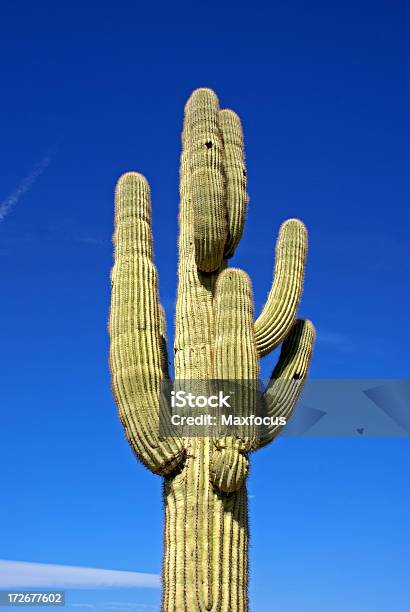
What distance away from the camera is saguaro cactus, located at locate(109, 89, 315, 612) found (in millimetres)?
Result: 7586

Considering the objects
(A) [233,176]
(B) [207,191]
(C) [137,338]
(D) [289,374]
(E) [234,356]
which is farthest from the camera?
(A) [233,176]

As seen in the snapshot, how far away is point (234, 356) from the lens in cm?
786

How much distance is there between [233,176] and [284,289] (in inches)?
51.9

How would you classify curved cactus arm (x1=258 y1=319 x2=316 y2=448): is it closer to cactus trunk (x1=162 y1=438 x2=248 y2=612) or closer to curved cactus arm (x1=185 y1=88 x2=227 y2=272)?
cactus trunk (x1=162 y1=438 x2=248 y2=612)

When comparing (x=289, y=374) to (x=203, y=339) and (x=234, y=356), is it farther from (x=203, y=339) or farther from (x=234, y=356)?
(x=234, y=356)

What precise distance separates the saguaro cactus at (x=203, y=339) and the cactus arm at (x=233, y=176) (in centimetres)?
1

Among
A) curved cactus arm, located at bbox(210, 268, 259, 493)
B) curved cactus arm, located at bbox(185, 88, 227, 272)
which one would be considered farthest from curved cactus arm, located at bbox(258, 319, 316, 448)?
curved cactus arm, located at bbox(185, 88, 227, 272)

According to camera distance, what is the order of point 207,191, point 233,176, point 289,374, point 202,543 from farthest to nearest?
point 233,176 < point 289,374 < point 207,191 < point 202,543

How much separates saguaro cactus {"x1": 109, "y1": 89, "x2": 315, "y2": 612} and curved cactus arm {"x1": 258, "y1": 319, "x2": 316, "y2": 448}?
0.01 metres

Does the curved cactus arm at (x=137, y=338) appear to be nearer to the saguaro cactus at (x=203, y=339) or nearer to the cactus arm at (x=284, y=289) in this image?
the saguaro cactus at (x=203, y=339)

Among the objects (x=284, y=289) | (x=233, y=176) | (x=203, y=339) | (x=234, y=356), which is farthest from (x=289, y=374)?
(x=233, y=176)

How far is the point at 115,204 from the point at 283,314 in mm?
2009

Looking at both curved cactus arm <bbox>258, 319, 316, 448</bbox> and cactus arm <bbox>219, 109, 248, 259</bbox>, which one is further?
cactus arm <bbox>219, 109, 248, 259</bbox>

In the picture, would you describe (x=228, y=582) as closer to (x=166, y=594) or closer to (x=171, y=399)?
(x=166, y=594)
